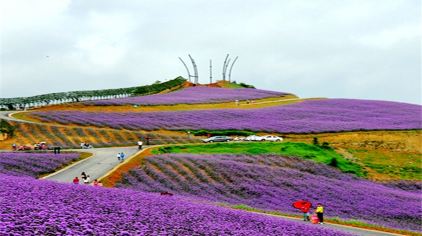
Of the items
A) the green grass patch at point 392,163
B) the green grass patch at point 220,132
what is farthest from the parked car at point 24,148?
the green grass patch at point 392,163

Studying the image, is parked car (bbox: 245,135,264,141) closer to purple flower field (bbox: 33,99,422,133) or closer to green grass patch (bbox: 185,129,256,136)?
green grass patch (bbox: 185,129,256,136)

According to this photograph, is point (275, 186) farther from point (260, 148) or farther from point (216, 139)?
point (216, 139)

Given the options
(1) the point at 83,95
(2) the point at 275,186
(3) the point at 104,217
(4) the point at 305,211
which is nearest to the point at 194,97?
(1) the point at 83,95

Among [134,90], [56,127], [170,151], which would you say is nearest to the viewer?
[170,151]

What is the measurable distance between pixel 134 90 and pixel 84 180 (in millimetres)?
96859

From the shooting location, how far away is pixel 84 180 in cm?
4684

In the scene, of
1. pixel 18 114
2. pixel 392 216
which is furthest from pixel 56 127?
pixel 392 216

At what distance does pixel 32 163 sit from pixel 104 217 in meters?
39.8

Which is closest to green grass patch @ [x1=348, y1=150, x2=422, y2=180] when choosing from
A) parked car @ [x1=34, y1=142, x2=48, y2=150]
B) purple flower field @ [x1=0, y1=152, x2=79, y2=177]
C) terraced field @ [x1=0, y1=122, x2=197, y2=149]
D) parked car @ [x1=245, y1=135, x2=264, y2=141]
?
parked car @ [x1=245, y1=135, x2=264, y2=141]

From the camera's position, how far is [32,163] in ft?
177

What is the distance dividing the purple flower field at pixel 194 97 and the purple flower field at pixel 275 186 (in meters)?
48.9

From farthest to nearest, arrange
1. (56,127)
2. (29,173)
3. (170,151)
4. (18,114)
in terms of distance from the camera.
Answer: (18,114)
(56,127)
(170,151)
(29,173)

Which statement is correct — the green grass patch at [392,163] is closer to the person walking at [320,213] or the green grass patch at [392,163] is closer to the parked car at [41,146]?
the person walking at [320,213]

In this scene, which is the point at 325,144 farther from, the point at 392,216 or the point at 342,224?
the point at 342,224
